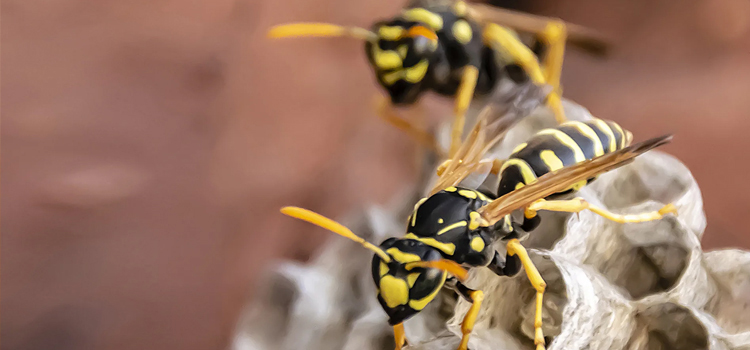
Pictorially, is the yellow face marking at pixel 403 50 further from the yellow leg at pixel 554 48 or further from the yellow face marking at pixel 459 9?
the yellow leg at pixel 554 48

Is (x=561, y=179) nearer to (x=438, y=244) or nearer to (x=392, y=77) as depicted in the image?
(x=438, y=244)

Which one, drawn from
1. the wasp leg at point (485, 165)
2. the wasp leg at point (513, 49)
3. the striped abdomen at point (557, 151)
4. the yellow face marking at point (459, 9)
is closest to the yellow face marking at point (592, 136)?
the striped abdomen at point (557, 151)

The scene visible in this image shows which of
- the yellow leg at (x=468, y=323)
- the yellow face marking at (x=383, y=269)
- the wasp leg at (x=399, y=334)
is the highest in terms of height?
the yellow face marking at (x=383, y=269)

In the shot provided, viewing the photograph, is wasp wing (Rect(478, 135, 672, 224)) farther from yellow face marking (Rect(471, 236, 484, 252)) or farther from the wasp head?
the wasp head

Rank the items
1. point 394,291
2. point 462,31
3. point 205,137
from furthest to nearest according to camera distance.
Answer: point 462,31 → point 205,137 → point 394,291

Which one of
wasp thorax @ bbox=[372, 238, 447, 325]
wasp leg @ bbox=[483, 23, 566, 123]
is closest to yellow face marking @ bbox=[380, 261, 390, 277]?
wasp thorax @ bbox=[372, 238, 447, 325]

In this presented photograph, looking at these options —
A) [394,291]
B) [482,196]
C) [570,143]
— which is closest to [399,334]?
[394,291]
